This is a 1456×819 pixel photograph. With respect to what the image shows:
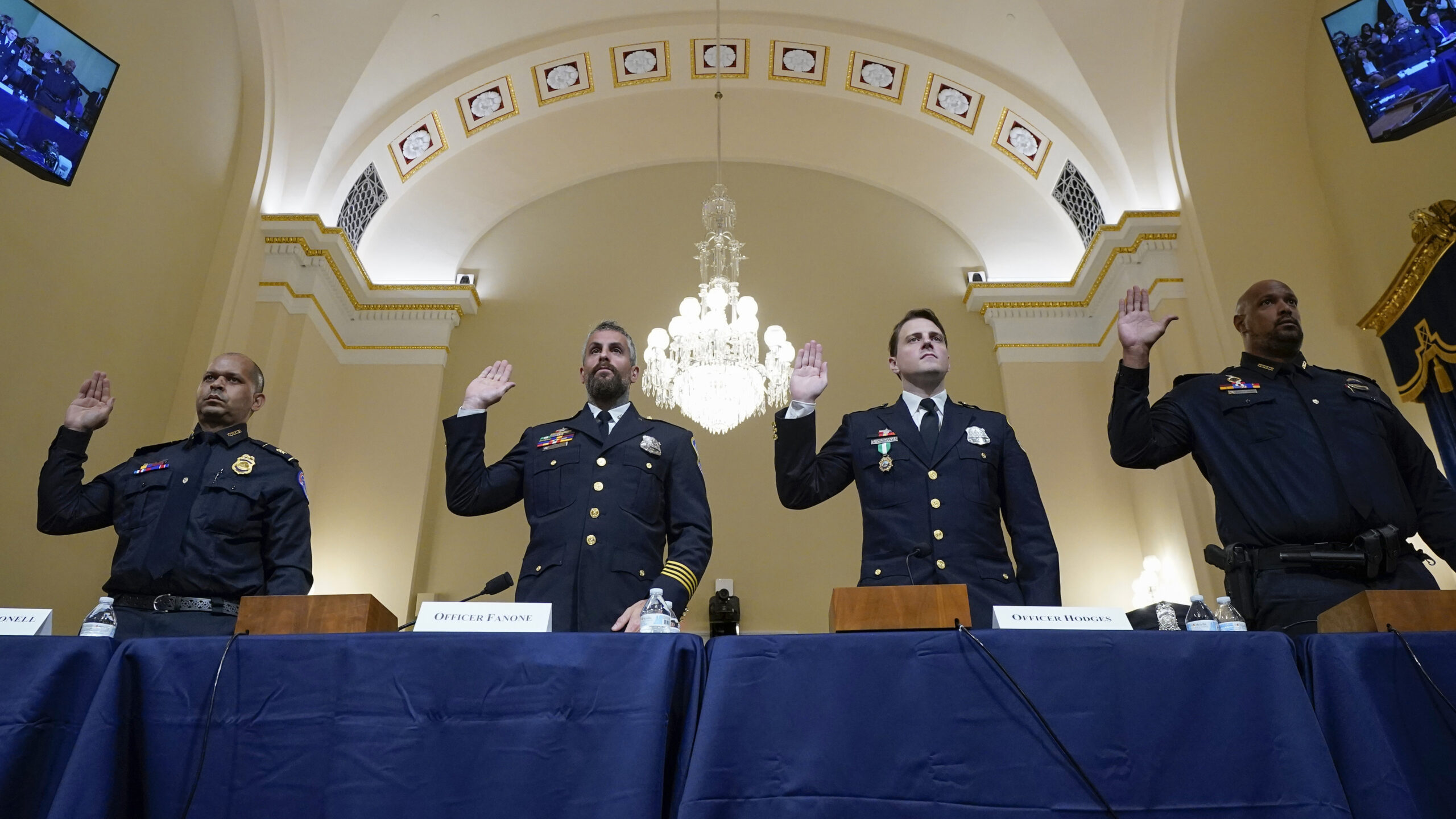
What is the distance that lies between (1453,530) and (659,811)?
2.38 m

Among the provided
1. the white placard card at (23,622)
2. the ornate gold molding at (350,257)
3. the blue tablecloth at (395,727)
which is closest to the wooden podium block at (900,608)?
the blue tablecloth at (395,727)

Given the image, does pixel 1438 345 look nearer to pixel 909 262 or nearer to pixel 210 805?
pixel 909 262

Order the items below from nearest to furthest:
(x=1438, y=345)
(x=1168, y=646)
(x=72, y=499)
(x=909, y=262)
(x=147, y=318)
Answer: (x=1168, y=646)
(x=72, y=499)
(x=1438, y=345)
(x=147, y=318)
(x=909, y=262)

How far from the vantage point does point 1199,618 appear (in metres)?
1.95

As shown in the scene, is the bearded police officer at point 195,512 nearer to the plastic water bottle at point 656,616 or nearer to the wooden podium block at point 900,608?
the plastic water bottle at point 656,616

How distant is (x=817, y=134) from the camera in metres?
8.58

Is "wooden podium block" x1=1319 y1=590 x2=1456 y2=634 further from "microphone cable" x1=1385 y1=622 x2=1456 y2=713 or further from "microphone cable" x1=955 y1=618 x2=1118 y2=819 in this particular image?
"microphone cable" x1=955 y1=618 x2=1118 y2=819

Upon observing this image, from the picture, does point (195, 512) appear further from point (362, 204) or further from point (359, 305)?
point (362, 204)

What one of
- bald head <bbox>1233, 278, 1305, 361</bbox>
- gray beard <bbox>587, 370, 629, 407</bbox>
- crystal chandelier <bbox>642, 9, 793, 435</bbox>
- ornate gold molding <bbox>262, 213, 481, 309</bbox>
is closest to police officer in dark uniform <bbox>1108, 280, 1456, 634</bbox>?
bald head <bbox>1233, 278, 1305, 361</bbox>

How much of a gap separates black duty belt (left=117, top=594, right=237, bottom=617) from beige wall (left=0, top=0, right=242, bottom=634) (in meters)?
2.33

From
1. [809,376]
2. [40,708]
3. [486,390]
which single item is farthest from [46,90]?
[809,376]

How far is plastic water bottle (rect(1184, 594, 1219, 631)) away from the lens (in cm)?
193

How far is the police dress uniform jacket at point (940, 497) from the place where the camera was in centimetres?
257

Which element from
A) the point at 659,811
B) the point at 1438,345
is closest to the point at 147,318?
the point at 659,811
